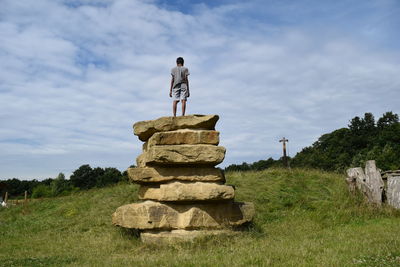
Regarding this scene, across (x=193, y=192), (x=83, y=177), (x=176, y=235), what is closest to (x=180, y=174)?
(x=193, y=192)

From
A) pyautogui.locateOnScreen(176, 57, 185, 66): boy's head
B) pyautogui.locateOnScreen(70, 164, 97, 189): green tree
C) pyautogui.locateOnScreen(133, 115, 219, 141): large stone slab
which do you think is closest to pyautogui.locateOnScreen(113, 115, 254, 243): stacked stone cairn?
pyautogui.locateOnScreen(133, 115, 219, 141): large stone slab

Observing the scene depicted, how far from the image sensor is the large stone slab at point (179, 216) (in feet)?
31.8

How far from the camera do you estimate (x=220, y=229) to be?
989 centimetres

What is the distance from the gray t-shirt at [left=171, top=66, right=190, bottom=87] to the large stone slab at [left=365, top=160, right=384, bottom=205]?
308 inches

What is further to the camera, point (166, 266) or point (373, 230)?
point (373, 230)

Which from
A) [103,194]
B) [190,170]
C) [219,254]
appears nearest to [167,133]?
[190,170]

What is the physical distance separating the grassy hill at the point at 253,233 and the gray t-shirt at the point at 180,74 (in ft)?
15.3

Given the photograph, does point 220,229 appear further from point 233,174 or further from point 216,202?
point 233,174

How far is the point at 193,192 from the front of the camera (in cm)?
973

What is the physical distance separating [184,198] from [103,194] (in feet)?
32.2

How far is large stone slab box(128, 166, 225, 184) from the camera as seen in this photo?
10.2 metres

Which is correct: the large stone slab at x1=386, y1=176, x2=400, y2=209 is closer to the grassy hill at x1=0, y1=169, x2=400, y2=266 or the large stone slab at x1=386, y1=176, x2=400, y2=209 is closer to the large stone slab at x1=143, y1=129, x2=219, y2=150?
the grassy hill at x1=0, y1=169, x2=400, y2=266

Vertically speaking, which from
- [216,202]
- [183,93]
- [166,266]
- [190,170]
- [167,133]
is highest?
[183,93]

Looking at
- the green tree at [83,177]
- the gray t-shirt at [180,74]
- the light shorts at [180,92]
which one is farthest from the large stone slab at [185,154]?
the green tree at [83,177]
